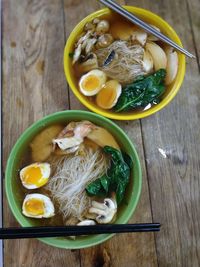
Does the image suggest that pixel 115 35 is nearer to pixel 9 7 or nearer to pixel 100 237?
pixel 9 7

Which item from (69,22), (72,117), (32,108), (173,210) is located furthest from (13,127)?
(173,210)

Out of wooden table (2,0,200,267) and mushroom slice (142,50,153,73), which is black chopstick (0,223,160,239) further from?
mushroom slice (142,50,153,73)

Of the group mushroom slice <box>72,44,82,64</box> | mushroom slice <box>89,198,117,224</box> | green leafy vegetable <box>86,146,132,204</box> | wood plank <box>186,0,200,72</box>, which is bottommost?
mushroom slice <box>89,198,117,224</box>

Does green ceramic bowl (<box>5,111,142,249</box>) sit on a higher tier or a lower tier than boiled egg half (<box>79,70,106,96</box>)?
lower

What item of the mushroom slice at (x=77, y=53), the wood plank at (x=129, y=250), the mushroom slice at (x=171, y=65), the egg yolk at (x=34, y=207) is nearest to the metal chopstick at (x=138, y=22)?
the mushroom slice at (x=171, y=65)

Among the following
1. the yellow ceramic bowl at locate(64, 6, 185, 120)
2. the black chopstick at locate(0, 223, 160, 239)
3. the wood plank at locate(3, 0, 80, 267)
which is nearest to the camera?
the black chopstick at locate(0, 223, 160, 239)

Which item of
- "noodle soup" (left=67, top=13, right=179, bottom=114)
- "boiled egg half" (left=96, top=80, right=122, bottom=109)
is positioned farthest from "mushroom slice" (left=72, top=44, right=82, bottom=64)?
"boiled egg half" (left=96, top=80, right=122, bottom=109)

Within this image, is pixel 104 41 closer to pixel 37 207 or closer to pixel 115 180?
pixel 115 180

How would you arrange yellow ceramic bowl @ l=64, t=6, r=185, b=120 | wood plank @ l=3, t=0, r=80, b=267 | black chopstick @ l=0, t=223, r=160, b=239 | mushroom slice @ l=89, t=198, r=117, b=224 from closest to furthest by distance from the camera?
black chopstick @ l=0, t=223, r=160, b=239, mushroom slice @ l=89, t=198, r=117, b=224, yellow ceramic bowl @ l=64, t=6, r=185, b=120, wood plank @ l=3, t=0, r=80, b=267

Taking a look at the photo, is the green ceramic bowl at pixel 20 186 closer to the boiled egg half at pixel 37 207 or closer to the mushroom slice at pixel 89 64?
the boiled egg half at pixel 37 207
